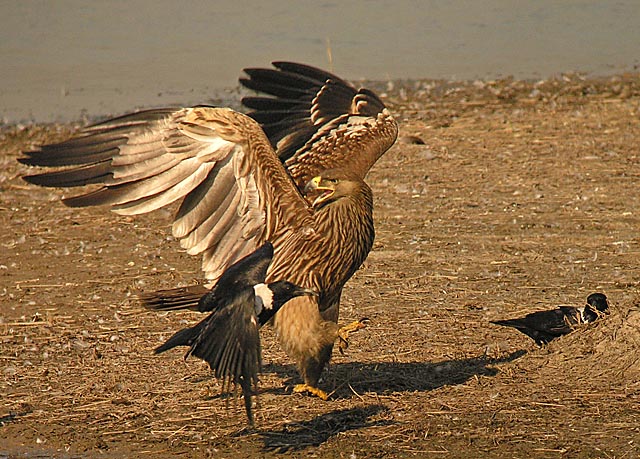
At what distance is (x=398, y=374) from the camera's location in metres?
6.16

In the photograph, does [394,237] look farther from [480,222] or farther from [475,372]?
[475,372]

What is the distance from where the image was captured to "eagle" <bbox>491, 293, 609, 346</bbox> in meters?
6.28

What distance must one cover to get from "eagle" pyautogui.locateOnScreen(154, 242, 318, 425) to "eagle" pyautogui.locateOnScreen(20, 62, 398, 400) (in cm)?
A: 48

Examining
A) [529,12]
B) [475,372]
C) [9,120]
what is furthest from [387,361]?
[529,12]

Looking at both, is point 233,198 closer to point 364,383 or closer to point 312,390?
point 312,390

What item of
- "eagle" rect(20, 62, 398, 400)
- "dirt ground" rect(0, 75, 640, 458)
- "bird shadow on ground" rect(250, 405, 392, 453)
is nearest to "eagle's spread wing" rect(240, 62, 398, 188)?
"eagle" rect(20, 62, 398, 400)

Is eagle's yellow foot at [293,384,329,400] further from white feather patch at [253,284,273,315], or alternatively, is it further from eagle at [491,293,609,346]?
eagle at [491,293,609,346]

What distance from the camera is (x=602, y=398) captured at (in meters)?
5.69

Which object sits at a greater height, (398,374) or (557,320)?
(557,320)

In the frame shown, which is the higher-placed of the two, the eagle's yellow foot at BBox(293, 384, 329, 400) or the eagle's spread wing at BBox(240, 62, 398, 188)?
the eagle's spread wing at BBox(240, 62, 398, 188)

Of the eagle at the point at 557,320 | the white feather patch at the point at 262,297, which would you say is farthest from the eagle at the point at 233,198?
the eagle at the point at 557,320

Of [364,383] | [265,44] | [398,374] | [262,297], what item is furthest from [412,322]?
[265,44]

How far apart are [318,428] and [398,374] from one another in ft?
2.54

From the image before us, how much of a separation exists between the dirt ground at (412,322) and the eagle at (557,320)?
0.10 metres
